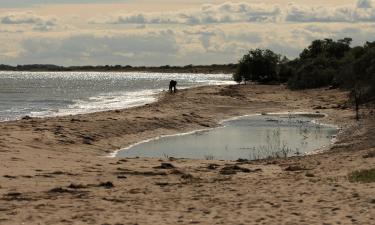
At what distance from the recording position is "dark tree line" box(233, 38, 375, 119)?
1971 inches

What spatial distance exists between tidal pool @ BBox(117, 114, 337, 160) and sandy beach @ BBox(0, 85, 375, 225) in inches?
64.0

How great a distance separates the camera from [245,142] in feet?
102

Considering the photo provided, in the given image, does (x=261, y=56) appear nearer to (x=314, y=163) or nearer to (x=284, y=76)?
(x=284, y=76)

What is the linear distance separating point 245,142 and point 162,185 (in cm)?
1493

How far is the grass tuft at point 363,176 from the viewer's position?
51.7 feet

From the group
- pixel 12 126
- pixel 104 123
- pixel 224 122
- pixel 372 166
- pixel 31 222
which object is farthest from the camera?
pixel 224 122

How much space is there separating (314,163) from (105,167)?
647cm

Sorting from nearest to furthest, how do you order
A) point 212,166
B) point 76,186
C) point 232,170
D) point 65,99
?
point 76,186 < point 232,170 < point 212,166 < point 65,99

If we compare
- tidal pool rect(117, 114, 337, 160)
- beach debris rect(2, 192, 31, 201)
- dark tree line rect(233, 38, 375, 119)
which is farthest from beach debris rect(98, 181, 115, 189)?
dark tree line rect(233, 38, 375, 119)

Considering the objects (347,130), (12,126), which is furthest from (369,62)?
(12,126)

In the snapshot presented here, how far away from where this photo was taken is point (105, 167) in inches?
778

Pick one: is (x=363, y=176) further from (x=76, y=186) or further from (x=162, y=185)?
(x=76, y=186)

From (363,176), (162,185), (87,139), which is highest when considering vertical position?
(363,176)

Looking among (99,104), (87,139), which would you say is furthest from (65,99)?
(87,139)
